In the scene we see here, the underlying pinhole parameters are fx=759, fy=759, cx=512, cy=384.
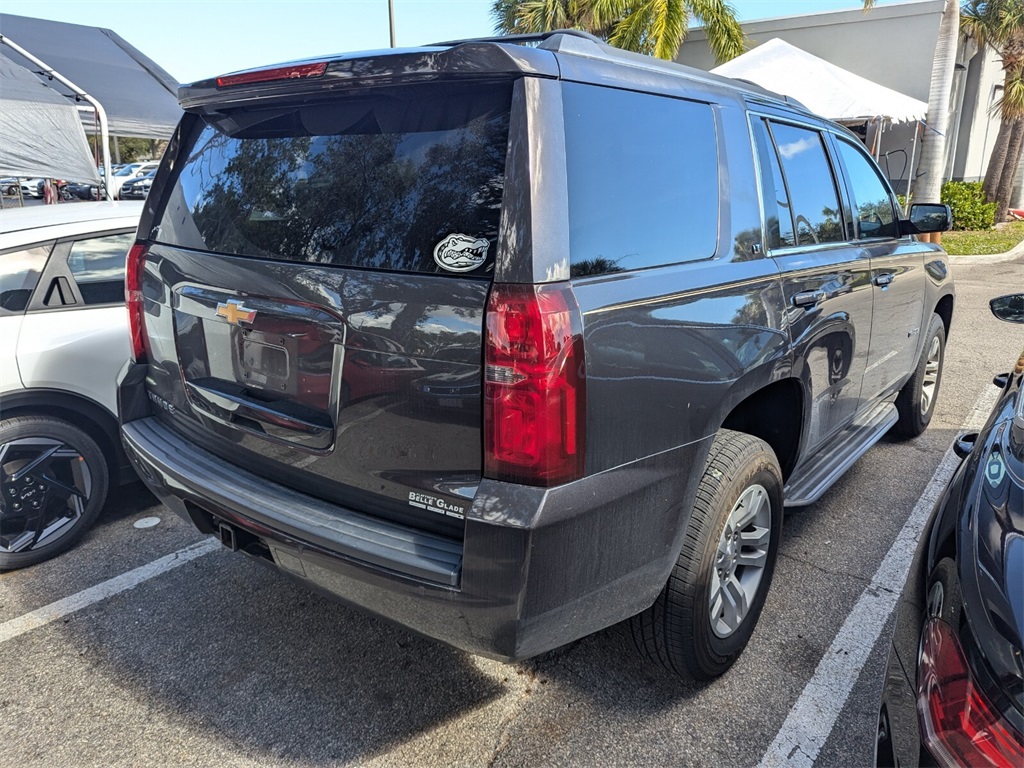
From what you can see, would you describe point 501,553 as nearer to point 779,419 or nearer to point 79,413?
point 779,419

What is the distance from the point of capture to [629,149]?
2189mm

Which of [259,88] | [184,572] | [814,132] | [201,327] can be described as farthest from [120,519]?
[814,132]

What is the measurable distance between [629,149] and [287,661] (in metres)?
2.18

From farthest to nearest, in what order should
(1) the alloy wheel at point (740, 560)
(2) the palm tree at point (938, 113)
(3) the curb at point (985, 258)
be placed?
(3) the curb at point (985, 258), (2) the palm tree at point (938, 113), (1) the alloy wheel at point (740, 560)

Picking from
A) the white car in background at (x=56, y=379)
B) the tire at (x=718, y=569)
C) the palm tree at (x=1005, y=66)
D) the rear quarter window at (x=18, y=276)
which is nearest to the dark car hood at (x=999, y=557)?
the tire at (x=718, y=569)

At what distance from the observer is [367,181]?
2.15m

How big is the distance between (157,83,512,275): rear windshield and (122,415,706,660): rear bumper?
0.65m

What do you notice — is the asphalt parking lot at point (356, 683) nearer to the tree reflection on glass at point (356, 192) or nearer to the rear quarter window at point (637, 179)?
the tree reflection on glass at point (356, 192)

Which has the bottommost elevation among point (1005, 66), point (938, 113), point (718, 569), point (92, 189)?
point (718, 569)

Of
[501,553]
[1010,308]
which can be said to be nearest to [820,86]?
[1010,308]

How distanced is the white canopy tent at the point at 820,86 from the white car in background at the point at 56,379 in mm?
12618

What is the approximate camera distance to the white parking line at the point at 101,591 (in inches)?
122

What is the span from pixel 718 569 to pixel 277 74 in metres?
2.12

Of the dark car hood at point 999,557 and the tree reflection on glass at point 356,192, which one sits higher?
the tree reflection on glass at point 356,192
